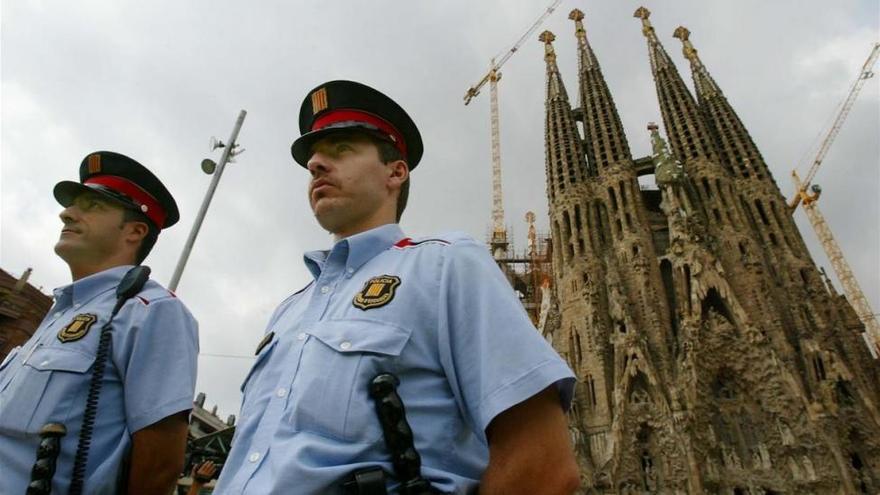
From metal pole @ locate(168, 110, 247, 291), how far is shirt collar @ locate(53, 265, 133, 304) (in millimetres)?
5265

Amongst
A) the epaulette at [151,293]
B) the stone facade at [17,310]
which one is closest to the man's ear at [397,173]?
the epaulette at [151,293]

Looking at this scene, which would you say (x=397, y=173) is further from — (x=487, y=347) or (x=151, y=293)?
(x=151, y=293)

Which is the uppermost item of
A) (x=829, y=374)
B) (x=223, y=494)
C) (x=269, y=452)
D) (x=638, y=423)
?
(x=829, y=374)

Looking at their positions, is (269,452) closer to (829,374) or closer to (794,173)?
(829,374)

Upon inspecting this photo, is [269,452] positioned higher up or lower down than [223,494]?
higher up

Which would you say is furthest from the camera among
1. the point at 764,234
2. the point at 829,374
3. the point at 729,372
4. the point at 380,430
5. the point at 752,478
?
the point at 764,234

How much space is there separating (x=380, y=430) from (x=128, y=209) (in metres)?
2.76

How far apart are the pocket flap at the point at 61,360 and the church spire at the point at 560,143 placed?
A: 29.3 metres

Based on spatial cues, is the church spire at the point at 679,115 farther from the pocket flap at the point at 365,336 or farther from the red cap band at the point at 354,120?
the pocket flap at the point at 365,336

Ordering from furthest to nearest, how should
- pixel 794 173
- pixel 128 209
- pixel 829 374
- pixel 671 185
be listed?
1. pixel 794 173
2. pixel 671 185
3. pixel 829 374
4. pixel 128 209

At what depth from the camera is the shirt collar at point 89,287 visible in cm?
293

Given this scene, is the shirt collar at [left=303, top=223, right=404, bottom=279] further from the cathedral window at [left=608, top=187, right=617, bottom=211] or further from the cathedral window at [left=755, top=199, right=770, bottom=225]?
the cathedral window at [left=755, top=199, right=770, bottom=225]

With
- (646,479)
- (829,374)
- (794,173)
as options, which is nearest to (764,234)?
(829,374)

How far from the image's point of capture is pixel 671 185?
28422 mm
